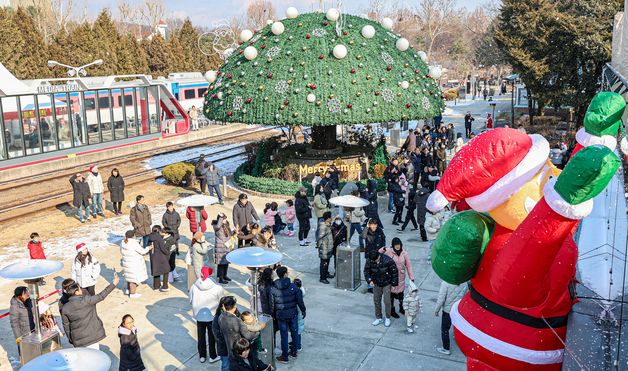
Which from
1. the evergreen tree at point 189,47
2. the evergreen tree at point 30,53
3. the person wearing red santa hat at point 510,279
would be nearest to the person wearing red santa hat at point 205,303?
the person wearing red santa hat at point 510,279

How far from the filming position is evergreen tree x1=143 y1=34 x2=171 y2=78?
52312 millimetres

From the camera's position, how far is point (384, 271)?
10.1 m

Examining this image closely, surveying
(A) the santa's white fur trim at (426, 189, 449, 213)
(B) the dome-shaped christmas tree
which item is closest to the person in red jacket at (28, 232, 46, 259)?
(B) the dome-shaped christmas tree

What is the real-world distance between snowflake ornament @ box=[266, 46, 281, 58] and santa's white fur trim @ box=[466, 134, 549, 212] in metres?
16.0

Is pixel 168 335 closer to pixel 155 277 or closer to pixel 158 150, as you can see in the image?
pixel 155 277

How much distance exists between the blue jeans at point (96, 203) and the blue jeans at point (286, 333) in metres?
11.0

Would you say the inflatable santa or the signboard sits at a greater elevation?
the signboard

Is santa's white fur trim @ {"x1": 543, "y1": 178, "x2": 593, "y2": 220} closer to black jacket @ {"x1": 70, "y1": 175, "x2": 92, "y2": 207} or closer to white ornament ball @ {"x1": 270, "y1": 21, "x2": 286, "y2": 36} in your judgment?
black jacket @ {"x1": 70, "y1": 175, "x2": 92, "y2": 207}

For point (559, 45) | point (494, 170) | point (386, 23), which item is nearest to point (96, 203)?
point (386, 23)

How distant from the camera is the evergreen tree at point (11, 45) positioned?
3818 centimetres

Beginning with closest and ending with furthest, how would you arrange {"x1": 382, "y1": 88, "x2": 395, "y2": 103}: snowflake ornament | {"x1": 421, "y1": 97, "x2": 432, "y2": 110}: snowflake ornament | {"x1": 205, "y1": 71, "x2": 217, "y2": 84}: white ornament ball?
{"x1": 382, "y1": 88, "x2": 395, "y2": 103}: snowflake ornament
{"x1": 421, "y1": 97, "x2": 432, "y2": 110}: snowflake ornament
{"x1": 205, "y1": 71, "x2": 217, "y2": 84}: white ornament ball

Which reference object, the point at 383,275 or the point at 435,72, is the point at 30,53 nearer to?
the point at 435,72

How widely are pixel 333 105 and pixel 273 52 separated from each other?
9.96ft

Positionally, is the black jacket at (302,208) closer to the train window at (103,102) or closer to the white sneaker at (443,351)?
the white sneaker at (443,351)
